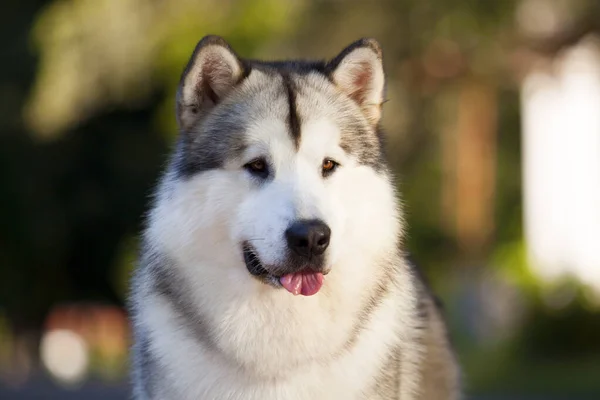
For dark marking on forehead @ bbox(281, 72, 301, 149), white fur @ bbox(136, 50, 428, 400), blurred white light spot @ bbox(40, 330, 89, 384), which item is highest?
dark marking on forehead @ bbox(281, 72, 301, 149)

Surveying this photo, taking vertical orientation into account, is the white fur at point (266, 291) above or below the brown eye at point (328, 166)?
below

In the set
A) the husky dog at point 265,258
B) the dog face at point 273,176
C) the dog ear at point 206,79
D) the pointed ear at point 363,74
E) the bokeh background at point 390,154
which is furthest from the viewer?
the bokeh background at point 390,154

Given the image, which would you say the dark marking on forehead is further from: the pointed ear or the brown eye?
the pointed ear

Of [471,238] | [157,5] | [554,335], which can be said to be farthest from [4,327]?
[554,335]

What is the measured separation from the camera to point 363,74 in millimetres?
5316

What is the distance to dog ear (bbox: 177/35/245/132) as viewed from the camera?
500 cm

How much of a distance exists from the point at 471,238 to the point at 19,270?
9008mm

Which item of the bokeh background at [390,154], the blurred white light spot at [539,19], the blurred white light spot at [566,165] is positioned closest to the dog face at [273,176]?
the bokeh background at [390,154]

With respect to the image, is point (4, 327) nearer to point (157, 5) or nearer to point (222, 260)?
point (157, 5)

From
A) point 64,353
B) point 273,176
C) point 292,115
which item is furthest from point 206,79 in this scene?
point 64,353

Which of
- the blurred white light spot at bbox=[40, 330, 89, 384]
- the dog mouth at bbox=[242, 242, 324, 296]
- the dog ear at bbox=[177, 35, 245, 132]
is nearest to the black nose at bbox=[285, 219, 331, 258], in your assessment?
the dog mouth at bbox=[242, 242, 324, 296]

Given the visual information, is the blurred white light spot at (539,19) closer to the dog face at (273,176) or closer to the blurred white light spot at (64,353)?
the blurred white light spot at (64,353)

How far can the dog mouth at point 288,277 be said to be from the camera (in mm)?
4762

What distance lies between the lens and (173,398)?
4.88 metres
